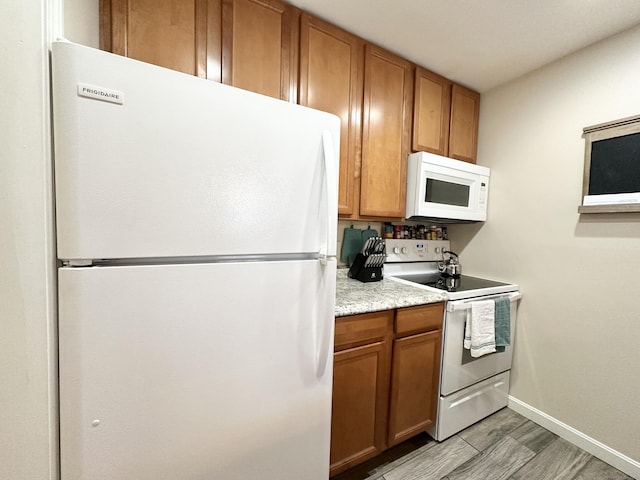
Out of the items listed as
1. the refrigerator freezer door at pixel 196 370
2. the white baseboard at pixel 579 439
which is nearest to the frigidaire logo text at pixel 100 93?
the refrigerator freezer door at pixel 196 370

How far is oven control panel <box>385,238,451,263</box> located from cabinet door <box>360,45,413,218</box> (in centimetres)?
33

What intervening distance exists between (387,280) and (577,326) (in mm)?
1157

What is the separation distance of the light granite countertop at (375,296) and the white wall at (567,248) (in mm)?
879

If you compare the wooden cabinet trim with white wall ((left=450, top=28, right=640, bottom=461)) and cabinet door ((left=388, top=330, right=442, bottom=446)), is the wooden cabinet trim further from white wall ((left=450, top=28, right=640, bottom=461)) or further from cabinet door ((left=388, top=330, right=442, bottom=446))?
white wall ((left=450, top=28, right=640, bottom=461))

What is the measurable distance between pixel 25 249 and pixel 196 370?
0.48m

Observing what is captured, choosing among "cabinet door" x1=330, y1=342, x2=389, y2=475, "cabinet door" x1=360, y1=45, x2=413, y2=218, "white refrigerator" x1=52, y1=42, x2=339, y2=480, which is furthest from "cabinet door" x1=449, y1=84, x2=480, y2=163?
"cabinet door" x1=330, y1=342, x2=389, y2=475

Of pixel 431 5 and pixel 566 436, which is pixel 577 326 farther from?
pixel 431 5

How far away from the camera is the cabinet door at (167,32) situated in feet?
3.30

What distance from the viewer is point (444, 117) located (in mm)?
1938

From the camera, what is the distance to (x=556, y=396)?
1.69 metres

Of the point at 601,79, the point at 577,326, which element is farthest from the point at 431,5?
the point at 577,326

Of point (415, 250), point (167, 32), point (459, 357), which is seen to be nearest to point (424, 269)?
point (415, 250)

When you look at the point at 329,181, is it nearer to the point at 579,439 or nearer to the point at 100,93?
the point at 100,93

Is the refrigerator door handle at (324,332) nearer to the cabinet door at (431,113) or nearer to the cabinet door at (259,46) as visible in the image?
the cabinet door at (259,46)
